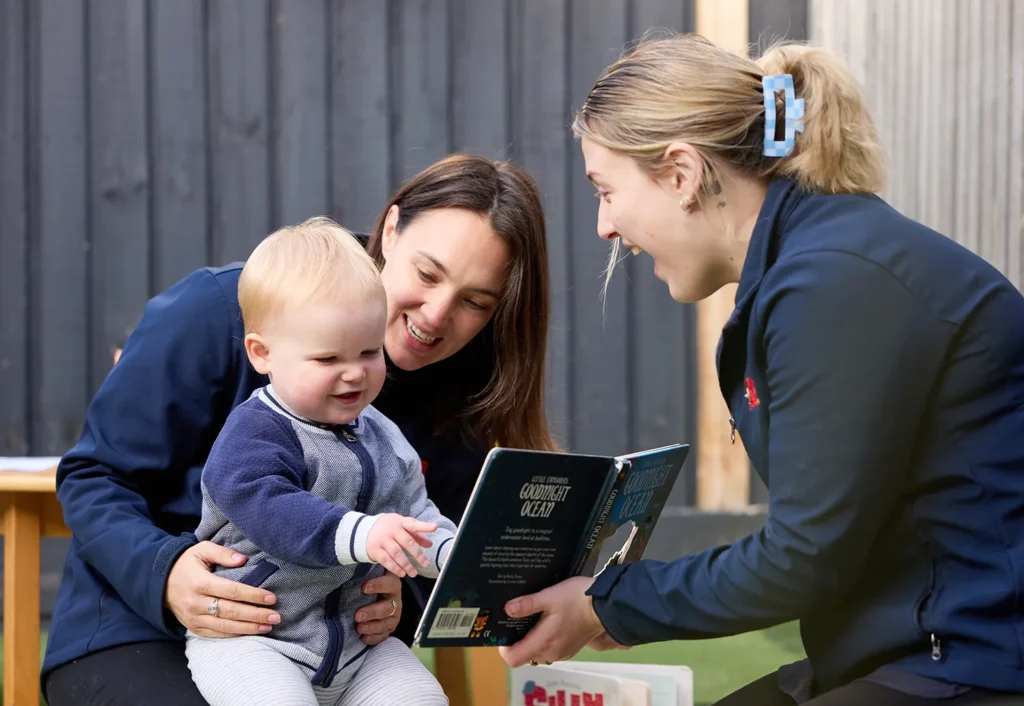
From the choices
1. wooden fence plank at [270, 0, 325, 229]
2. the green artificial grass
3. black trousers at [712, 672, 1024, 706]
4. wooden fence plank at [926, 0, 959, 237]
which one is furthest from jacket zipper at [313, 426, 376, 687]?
wooden fence plank at [926, 0, 959, 237]

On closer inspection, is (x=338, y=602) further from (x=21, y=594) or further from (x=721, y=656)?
(x=721, y=656)

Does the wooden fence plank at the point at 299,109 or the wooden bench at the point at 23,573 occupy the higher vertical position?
the wooden fence plank at the point at 299,109

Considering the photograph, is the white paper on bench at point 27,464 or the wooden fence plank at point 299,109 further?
the wooden fence plank at point 299,109

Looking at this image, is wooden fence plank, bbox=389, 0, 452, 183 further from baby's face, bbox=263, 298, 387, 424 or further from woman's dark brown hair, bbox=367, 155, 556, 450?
baby's face, bbox=263, 298, 387, 424

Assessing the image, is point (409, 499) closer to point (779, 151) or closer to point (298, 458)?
point (298, 458)

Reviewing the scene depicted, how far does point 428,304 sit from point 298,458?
484mm

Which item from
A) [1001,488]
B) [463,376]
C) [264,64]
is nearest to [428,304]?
[463,376]

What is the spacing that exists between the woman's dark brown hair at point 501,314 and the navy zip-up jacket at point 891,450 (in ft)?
2.21

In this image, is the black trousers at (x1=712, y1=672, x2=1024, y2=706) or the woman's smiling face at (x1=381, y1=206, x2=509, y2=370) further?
the woman's smiling face at (x1=381, y1=206, x2=509, y2=370)

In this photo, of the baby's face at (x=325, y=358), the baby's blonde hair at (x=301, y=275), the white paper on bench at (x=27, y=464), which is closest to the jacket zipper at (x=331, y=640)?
the baby's face at (x=325, y=358)

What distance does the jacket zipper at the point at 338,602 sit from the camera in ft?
5.48

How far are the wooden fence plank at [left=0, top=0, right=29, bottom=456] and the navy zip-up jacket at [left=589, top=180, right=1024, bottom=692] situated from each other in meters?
3.10

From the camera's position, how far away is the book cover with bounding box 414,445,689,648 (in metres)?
1.50

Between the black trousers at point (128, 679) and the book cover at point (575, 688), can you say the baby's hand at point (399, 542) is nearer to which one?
the black trousers at point (128, 679)
